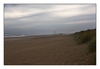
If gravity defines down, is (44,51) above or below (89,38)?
below

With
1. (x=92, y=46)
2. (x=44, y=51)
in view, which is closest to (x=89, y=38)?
(x=92, y=46)

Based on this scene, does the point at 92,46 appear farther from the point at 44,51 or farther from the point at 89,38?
the point at 44,51

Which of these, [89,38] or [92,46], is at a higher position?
[89,38]

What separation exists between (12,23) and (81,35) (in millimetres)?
1275

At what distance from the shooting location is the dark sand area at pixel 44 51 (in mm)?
4789

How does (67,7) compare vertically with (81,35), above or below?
above

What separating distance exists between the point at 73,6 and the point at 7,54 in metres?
1.48

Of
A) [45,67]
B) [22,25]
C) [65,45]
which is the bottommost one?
[45,67]

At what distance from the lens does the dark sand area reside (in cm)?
479

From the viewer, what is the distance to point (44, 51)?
485 cm

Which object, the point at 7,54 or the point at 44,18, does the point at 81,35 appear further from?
the point at 7,54

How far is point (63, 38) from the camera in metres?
4.88

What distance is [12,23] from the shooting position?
15.8 ft

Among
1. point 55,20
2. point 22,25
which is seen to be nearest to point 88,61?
point 55,20
